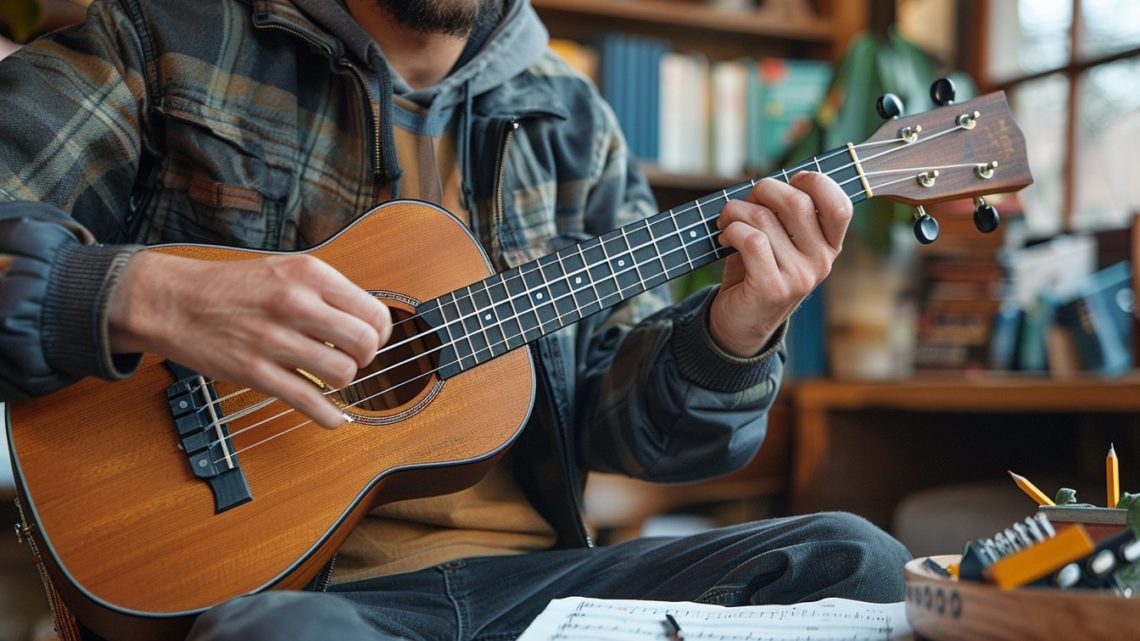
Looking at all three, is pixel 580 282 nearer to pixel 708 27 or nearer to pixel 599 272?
pixel 599 272

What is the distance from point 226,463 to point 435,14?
Answer: 570mm

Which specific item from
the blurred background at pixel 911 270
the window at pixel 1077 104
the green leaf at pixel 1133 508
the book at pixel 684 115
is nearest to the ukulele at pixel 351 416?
the green leaf at pixel 1133 508

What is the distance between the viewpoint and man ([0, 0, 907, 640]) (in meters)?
0.79

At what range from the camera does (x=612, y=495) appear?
223cm

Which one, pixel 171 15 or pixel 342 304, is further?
pixel 171 15

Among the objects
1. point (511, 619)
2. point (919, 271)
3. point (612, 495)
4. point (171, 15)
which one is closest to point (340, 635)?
point (511, 619)

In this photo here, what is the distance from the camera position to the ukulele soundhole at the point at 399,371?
95 cm

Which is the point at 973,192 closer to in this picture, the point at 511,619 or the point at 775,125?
the point at 511,619

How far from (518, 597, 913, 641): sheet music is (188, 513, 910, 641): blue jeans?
9 centimetres

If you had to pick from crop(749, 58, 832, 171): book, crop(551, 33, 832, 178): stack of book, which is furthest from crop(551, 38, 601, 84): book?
crop(749, 58, 832, 171): book

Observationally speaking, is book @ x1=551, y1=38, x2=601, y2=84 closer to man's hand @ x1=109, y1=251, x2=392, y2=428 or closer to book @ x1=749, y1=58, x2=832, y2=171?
book @ x1=749, y1=58, x2=832, y2=171

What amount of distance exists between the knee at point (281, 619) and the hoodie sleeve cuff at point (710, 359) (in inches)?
19.5

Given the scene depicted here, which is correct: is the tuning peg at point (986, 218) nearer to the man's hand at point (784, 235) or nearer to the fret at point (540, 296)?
the man's hand at point (784, 235)

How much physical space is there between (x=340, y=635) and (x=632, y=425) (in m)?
0.53
